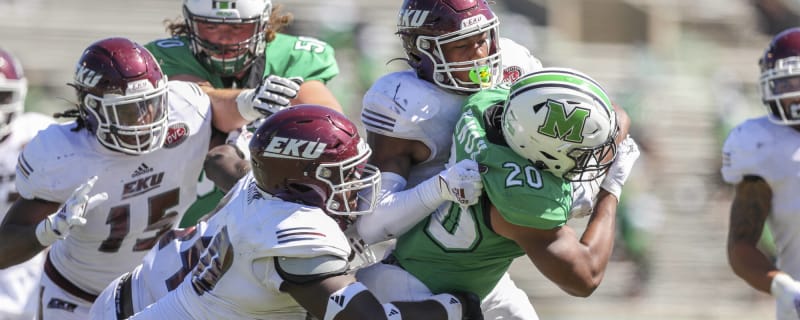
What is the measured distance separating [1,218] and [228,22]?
58.4 inches

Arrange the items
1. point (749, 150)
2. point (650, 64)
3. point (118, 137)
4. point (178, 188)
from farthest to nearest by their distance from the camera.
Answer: point (650, 64)
point (749, 150)
point (178, 188)
point (118, 137)

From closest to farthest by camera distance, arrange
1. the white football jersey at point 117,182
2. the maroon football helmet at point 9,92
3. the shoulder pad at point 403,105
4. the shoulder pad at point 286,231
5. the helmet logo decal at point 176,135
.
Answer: the shoulder pad at point 286,231, the shoulder pad at point 403,105, the white football jersey at point 117,182, the helmet logo decal at point 176,135, the maroon football helmet at point 9,92

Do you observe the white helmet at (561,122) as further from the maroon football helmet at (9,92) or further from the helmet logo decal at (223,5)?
the maroon football helmet at (9,92)

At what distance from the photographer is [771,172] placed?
217 inches

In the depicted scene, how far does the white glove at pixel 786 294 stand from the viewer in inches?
205

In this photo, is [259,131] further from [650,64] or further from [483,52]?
[650,64]

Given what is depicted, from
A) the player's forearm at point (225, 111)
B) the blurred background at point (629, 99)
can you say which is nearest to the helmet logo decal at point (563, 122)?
the player's forearm at point (225, 111)

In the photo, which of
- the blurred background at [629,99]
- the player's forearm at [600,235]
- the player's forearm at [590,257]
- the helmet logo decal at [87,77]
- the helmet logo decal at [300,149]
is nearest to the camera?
the helmet logo decal at [300,149]

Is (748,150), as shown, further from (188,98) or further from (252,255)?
(252,255)

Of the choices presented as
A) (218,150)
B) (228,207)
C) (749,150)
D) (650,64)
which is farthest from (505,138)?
(650,64)

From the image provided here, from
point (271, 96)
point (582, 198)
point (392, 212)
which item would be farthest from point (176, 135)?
point (582, 198)

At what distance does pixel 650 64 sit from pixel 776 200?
925cm

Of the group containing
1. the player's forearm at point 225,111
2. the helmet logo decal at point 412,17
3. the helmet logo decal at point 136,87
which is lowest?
the player's forearm at point 225,111

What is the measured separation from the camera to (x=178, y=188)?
518cm
